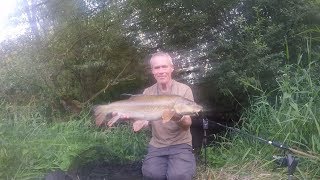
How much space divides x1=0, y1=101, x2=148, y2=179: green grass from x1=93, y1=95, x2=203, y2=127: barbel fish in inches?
28.2

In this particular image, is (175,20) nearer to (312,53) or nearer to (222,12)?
(222,12)

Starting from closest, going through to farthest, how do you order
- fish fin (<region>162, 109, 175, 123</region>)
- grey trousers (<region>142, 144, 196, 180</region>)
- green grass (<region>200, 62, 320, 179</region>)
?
fish fin (<region>162, 109, 175, 123</region>)
grey trousers (<region>142, 144, 196, 180</region>)
green grass (<region>200, 62, 320, 179</region>)

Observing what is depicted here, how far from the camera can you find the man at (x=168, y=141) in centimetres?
367

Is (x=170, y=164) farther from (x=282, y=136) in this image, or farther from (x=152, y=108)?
(x=282, y=136)

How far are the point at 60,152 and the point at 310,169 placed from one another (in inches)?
93.3

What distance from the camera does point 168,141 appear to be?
3865 mm

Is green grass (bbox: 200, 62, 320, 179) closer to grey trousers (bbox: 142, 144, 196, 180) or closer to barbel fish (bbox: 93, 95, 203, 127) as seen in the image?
grey trousers (bbox: 142, 144, 196, 180)

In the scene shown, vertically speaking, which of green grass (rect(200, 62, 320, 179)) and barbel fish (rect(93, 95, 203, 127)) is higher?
barbel fish (rect(93, 95, 203, 127))

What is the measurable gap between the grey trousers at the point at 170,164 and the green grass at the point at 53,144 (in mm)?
828

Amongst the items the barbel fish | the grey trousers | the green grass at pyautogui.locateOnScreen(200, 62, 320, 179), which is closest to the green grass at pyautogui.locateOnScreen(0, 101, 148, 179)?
the barbel fish

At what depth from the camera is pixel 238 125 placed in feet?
19.1

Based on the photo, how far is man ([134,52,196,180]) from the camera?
3.67 metres

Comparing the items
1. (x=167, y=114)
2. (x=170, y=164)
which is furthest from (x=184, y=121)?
(x=170, y=164)

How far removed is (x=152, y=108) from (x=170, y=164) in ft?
1.76
